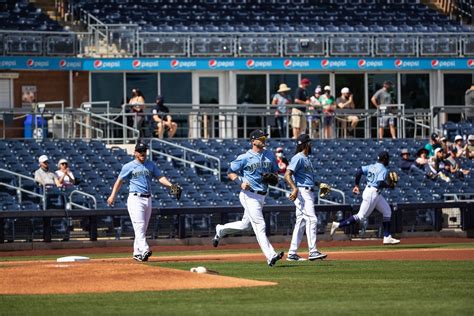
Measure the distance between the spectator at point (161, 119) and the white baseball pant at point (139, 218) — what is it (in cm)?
1277

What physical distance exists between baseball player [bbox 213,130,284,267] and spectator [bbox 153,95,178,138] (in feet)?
45.5

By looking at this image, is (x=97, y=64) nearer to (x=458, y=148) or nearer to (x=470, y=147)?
(x=458, y=148)

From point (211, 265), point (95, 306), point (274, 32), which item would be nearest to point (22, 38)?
point (274, 32)

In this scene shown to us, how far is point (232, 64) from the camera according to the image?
39.3m

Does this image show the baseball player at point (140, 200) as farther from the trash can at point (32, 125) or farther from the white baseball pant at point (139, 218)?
the trash can at point (32, 125)

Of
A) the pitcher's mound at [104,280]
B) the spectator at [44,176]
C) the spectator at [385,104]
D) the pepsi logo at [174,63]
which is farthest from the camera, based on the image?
the pepsi logo at [174,63]

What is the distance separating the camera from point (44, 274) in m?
17.1

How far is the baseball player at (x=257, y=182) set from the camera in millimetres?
18688

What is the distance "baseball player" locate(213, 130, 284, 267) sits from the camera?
1869cm

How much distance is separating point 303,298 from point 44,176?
586 inches

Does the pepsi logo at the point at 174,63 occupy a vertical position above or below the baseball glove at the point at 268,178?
above

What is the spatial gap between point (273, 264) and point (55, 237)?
8975 millimetres

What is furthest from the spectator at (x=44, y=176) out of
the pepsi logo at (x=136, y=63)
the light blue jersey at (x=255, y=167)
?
the light blue jersey at (x=255, y=167)

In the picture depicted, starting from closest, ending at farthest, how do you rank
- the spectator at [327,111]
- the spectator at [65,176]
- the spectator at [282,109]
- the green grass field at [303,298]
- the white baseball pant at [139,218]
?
the green grass field at [303,298] → the white baseball pant at [139,218] → the spectator at [65,176] → the spectator at [282,109] → the spectator at [327,111]
